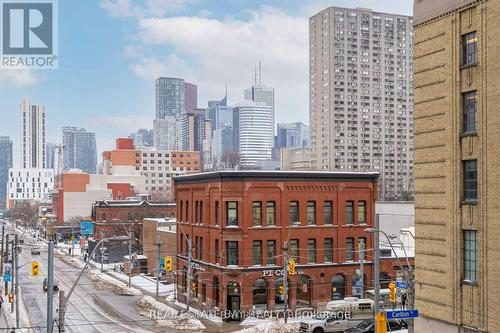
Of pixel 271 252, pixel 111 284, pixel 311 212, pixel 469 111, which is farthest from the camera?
pixel 111 284

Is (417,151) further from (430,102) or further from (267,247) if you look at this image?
(267,247)

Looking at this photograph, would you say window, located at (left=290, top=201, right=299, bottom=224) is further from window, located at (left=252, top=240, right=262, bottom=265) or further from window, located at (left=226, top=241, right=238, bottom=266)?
window, located at (left=226, top=241, right=238, bottom=266)

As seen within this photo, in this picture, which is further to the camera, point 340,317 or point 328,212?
point 328,212

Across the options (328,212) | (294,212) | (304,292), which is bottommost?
(304,292)

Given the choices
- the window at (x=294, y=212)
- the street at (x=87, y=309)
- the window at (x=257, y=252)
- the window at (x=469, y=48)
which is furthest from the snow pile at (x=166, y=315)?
the window at (x=469, y=48)

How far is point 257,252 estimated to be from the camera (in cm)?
5094

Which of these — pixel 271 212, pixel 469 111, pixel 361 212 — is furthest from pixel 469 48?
pixel 361 212

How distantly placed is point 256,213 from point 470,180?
25.1m

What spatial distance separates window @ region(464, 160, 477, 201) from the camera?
28.0 meters

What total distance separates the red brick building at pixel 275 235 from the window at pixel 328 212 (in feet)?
0.29

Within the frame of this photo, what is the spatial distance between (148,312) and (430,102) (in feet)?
108

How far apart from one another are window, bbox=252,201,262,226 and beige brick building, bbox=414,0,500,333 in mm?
20991

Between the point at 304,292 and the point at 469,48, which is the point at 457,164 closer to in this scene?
the point at 469,48

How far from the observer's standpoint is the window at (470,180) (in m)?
28.0
